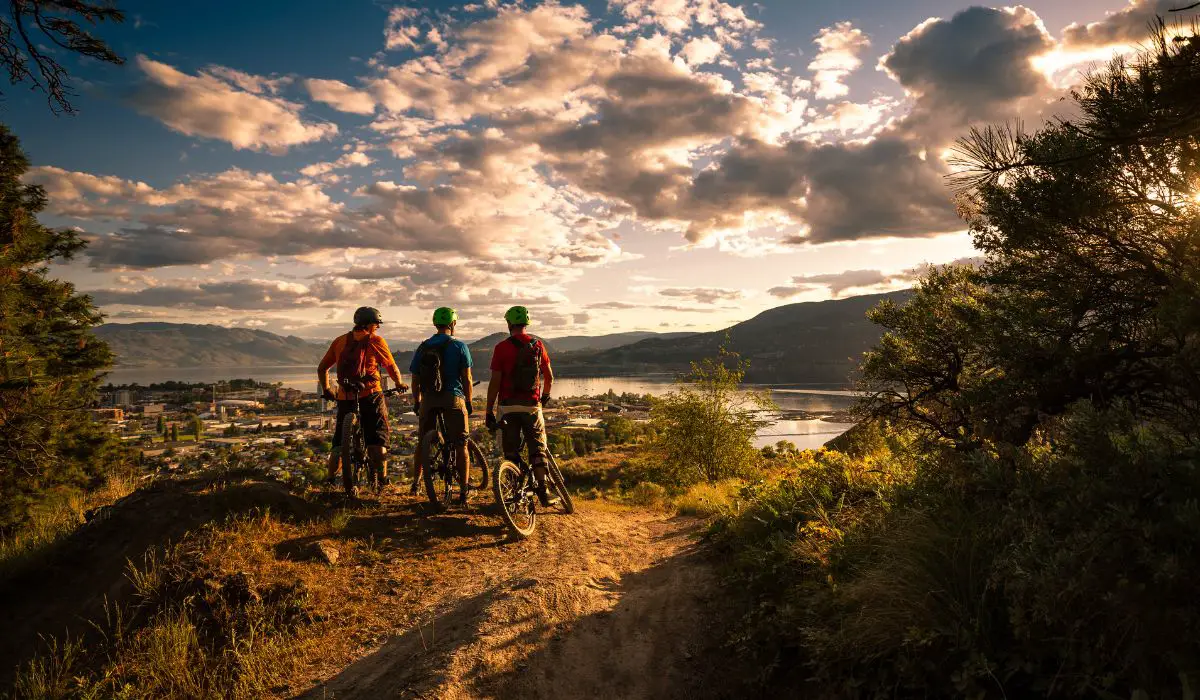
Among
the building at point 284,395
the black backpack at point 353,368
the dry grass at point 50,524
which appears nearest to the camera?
the dry grass at point 50,524

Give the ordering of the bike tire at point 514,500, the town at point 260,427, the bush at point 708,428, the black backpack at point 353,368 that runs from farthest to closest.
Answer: the bush at point 708,428, the town at point 260,427, the black backpack at point 353,368, the bike tire at point 514,500

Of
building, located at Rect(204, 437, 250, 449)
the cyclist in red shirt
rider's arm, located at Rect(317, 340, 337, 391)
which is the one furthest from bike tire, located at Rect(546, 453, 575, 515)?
building, located at Rect(204, 437, 250, 449)

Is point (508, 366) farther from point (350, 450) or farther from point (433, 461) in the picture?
point (350, 450)

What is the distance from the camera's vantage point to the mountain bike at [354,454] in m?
8.10

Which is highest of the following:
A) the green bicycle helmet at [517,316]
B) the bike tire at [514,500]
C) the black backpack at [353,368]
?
the green bicycle helmet at [517,316]

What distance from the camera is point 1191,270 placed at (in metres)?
4.18

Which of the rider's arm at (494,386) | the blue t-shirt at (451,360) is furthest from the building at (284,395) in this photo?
the rider's arm at (494,386)

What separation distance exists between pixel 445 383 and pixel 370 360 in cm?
122

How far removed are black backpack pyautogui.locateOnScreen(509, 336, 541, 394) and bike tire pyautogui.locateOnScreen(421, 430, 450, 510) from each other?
59.6 inches

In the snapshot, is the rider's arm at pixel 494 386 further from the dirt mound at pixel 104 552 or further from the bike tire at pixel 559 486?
the dirt mound at pixel 104 552

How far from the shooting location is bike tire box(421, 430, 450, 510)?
813 cm

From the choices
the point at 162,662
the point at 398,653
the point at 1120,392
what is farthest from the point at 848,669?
the point at 162,662

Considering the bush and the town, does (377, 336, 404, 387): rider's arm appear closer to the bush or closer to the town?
the town

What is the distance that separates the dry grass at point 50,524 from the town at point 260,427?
2.25 m
